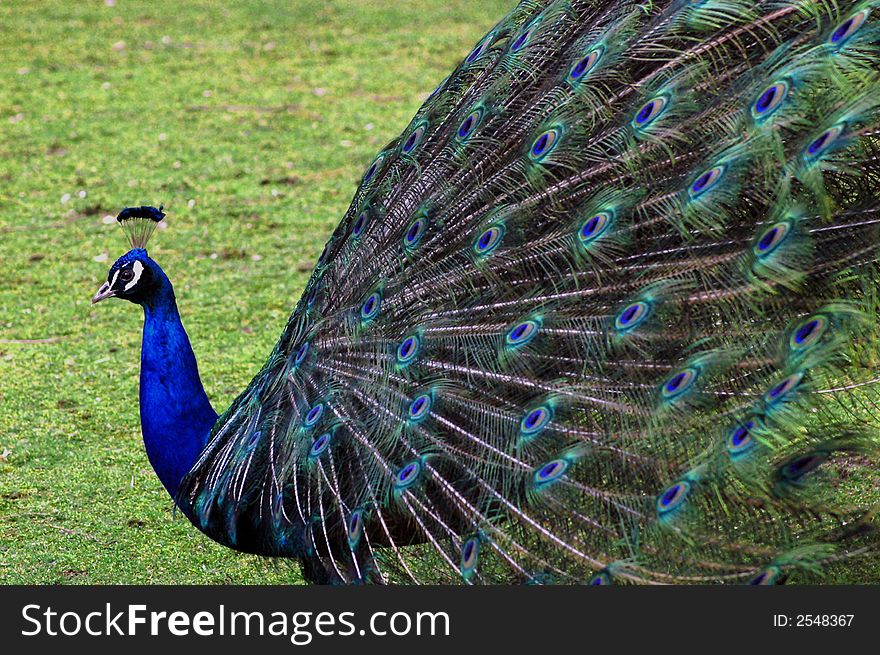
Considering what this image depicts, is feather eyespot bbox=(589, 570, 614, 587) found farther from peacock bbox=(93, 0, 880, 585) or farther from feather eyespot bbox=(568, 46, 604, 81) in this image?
feather eyespot bbox=(568, 46, 604, 81)

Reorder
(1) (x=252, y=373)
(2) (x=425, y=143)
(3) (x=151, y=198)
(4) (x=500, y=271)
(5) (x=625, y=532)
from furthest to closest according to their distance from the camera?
(3) (x=151, y=198)
(1) (x=252, y=373)
(2) (x=425, y=143)
(4) (x=500, y=271)
(5) (x=625, y=532)

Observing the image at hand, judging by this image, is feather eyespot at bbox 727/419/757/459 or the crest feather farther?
the crest feather

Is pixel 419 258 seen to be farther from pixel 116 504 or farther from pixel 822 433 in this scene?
pixel 116 504

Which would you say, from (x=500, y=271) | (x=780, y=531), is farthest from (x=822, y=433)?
(x=500, y=271)

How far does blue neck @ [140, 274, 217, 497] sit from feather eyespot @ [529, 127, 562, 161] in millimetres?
1155

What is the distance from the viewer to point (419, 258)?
334 cm

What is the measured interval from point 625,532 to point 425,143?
3.97ft

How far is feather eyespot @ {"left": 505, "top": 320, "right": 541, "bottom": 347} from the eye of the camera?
3.09 meters

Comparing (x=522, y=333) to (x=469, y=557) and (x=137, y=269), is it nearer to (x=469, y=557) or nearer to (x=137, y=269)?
(x=469, y=557)

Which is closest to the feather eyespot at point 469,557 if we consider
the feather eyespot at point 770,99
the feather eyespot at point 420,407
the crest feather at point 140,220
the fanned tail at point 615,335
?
the fanned tail at point 615,335

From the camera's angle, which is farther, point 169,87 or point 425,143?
point 169,87

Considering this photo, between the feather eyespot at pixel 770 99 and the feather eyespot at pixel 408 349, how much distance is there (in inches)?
37.0

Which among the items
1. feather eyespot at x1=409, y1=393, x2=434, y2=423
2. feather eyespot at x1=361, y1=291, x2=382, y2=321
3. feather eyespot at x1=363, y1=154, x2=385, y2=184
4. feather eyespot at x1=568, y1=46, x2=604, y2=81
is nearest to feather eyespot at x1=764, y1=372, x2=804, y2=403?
feather eyespot at x1=409, y1=393, x2=434, y2=423

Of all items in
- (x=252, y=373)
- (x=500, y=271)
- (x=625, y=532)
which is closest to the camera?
(x=625, y=532)
